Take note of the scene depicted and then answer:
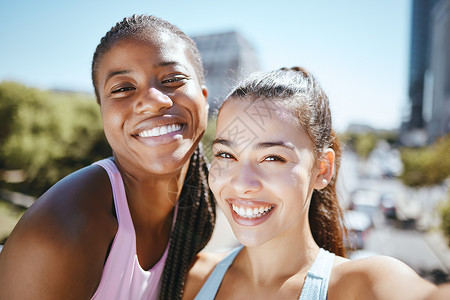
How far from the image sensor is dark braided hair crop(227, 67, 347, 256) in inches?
71.5

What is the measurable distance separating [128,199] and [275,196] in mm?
880

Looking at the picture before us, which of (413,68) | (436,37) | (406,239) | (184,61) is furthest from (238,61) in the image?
(413,68)

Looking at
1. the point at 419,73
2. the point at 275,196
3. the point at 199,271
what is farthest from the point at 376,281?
the point at 419,73

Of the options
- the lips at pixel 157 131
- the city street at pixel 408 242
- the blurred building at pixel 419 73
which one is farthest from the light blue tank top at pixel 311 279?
the blurred building at pixel 419 73

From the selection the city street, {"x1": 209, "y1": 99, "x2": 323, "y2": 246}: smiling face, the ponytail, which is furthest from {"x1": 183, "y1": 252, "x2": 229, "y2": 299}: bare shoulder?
the city street

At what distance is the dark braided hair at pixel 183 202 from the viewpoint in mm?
1943

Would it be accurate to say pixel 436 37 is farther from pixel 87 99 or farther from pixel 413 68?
pixel 87 99

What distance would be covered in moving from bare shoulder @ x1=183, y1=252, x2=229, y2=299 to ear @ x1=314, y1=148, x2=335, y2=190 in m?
0.86

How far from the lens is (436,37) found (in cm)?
6103

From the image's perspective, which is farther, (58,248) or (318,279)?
(318,279)

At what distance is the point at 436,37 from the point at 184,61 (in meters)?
73.6

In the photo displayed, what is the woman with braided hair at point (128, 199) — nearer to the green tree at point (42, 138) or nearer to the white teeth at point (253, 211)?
the white teeth at point (253, 211)

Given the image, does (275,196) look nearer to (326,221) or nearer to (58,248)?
(326,221)

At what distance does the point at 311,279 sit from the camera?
1.75 metres
